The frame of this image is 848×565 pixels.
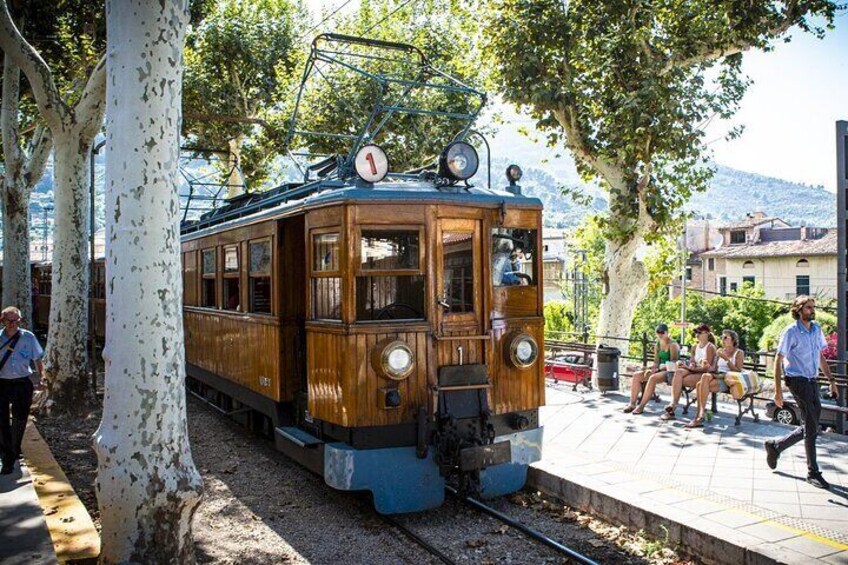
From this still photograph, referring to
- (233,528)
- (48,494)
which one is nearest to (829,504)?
(233,528)

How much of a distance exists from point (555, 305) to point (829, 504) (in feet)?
158

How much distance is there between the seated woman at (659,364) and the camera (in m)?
10.7

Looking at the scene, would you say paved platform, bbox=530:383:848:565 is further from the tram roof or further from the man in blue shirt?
the tram roof

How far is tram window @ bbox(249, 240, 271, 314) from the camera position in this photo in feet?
26.7

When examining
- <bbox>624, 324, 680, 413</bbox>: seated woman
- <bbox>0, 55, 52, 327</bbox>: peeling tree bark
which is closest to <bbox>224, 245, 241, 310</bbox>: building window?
<bbox>624, 324, 680, 413</bbox>: seated woman

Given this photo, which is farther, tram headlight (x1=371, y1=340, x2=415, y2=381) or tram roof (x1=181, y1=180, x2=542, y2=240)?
tram roof (x1=181, y1=180, x2=542, y2=240)

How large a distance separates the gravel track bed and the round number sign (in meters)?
3.09

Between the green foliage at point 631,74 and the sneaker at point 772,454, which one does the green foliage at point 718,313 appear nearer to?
the green foliage at point 631,74

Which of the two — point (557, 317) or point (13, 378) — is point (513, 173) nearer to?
point (13, 378)

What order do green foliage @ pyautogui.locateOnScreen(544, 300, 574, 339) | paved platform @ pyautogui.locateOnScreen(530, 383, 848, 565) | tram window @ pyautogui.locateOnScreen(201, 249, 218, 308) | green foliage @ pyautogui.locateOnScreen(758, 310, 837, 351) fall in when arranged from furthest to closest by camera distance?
green foliage @ pyautogui.locateOnScreen(544, 300, 574, 339) → green foliage @ pyautogui.locateOnScreen(758, 310, 837, 351) → tram window @ pyautogui.locateOnScreen(201, 249, 218, 308) → paved platform @ pyautogui.locateOnScreen(530, 383, 848, 565)

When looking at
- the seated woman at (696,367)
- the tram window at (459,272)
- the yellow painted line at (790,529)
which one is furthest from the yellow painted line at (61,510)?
the seated woman at (696,367)

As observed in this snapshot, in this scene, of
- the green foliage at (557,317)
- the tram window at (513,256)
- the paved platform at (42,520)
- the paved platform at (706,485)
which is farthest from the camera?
the green foliage at (557,317)

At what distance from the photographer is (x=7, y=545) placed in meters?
5.30

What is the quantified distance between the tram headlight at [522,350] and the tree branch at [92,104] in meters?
7.47
